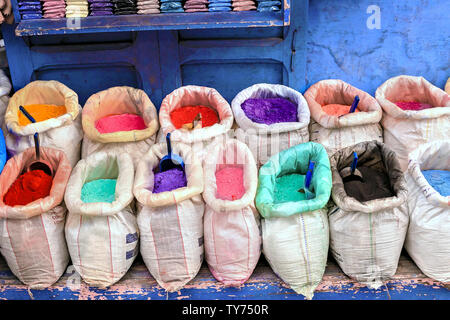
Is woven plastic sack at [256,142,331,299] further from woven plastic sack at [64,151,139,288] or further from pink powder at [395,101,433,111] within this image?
pink powder at [395,101,433,111]

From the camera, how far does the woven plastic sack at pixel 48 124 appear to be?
2.23 metres

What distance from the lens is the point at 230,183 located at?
2160mm

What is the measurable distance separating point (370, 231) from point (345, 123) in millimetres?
601

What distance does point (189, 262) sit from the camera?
2.06 meters

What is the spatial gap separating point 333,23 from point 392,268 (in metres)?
1.43

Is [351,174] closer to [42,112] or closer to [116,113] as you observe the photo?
[116,113]

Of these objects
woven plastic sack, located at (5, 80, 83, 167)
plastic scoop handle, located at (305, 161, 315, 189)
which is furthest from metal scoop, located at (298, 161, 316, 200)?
woven plastic sack, located at (5, 80, 83, 167)

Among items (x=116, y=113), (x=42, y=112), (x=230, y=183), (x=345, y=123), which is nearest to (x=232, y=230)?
(x=230, y=183)

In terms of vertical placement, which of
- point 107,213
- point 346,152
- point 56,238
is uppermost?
point 346,152

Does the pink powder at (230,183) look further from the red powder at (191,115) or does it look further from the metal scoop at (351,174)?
the metal scoop at (351,174)

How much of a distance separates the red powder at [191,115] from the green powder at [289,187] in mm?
518

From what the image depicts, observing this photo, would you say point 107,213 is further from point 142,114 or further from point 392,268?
point 392,268

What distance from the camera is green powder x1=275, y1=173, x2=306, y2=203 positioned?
2.14 metres

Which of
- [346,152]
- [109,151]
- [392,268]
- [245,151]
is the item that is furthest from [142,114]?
[392,268]
